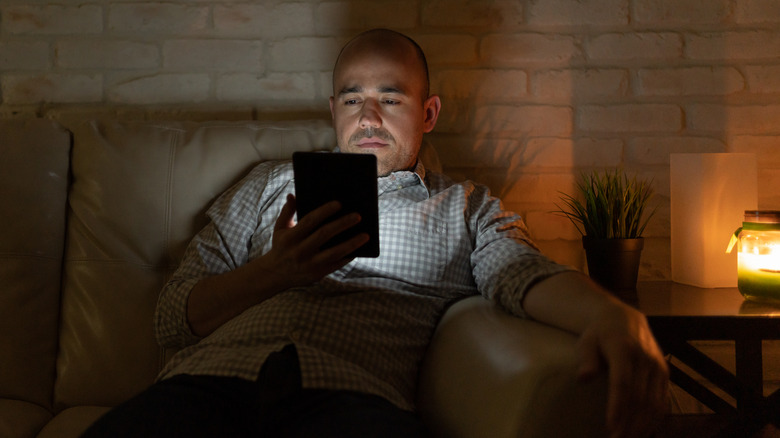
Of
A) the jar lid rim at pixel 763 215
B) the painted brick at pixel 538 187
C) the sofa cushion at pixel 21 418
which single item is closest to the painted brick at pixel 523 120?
the painted brick at pixel 538 187

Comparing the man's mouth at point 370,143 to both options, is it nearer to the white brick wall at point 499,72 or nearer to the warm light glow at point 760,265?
the white brick wall at point 499,72

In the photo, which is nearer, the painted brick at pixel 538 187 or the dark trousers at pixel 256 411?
the dark trousers at pixel 256 411

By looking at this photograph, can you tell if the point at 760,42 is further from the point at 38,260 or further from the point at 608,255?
the point at 38,260

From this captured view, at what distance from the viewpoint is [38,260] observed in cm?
124

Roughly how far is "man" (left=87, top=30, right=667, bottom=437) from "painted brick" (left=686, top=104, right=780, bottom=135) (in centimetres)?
77

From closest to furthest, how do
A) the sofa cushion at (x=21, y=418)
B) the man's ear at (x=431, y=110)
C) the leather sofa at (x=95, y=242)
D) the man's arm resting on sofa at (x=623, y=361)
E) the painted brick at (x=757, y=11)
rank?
the man's arm resting on sofa at (x=623, y=361) < the sofa cushion at (x=21, y=418) < the leather sofa at (x=95, y=242) < the man's ear at (x=431, y=110) < the painted brick at (x=757, y=11)

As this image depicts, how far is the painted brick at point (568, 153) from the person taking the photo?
62.7 inches

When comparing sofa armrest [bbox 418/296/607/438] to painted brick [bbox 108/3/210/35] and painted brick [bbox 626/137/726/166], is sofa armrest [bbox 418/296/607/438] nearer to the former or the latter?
painted brick [bbox 626/137/726/166]

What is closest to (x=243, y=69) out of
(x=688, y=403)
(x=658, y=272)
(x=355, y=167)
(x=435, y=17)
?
(x=435, y=17)

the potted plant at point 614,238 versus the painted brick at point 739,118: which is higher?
the painted brick at point 739,118

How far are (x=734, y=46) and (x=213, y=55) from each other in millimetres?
1452

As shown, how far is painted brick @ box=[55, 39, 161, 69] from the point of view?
163 cm

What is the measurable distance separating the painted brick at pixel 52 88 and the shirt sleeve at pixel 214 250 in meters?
0.69

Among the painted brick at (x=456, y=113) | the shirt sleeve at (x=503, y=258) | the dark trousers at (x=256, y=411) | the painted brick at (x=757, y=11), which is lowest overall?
the dark trousers at (x=256, y=411)
